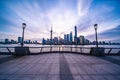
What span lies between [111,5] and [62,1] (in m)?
6.37

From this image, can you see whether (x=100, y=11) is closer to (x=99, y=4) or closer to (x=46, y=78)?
(x=99, y=4)

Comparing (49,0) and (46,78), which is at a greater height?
(49,0)

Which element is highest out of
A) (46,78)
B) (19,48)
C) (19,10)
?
(19,10)

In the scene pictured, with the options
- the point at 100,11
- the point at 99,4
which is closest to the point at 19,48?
the point at 99,4

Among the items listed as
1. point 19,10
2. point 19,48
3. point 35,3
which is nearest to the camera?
point 19,48

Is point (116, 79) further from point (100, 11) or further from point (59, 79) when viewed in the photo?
point (100, 11)

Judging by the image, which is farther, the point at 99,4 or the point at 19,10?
the point at 19,10

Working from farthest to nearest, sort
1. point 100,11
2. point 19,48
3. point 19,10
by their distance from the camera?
point 100,11 → point 19,10 → point 19,48

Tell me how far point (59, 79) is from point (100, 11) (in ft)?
40.2

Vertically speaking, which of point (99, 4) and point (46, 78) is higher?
point (99, 4)

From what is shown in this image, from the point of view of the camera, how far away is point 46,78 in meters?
2.91

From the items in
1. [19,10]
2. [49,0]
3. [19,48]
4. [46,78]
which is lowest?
[46,78]

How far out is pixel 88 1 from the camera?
30.2ft

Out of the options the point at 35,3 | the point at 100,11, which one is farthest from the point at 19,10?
the point at 100,11
